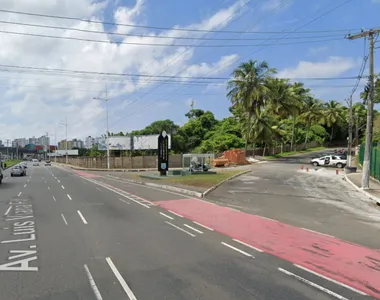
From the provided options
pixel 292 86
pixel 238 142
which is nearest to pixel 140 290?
pixel 238 142

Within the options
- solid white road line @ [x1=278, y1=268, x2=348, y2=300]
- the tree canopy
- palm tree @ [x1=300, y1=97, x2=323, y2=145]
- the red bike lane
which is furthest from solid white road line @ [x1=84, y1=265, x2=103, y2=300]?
palm tree @ [x1=300, y1=97, x2=323, y2=145]

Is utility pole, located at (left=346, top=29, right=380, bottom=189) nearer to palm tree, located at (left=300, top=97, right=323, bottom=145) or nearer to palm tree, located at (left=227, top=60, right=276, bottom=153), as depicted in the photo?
palm tree, located at (left=227, top=60, right=276, bottom=153)

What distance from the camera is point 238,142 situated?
220ft

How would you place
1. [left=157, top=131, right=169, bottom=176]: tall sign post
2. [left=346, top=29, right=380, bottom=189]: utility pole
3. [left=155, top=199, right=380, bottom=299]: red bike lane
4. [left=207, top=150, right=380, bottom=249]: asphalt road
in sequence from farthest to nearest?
[left=157, top=131, right=169, bottom=176]: tall sign post < [left=346, top=29, right=380, bottom=189]: utility pole < [left=207, top=150, right=380, bottom=249]: asphalt road < [left=155, top=199, right=380, bottom=299]: red bike lane

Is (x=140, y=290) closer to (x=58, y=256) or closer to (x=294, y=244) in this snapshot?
(x=58, y=256)

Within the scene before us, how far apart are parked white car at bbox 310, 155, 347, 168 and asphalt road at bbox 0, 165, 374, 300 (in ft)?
121

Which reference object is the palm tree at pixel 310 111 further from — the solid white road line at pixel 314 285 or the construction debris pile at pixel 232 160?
the solid white road line at pixel 314 285

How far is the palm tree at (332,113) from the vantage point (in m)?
91.2

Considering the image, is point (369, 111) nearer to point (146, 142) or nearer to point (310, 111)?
point (146, 142)

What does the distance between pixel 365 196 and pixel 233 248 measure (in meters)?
14.2

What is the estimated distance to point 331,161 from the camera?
45000 mm

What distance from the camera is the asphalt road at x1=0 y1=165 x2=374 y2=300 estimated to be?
228 inches

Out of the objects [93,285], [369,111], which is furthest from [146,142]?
[93,285]

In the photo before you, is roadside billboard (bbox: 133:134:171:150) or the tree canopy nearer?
the tree canopy
